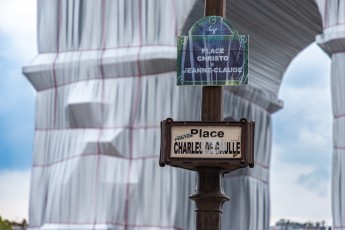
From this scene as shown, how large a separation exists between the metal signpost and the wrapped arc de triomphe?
17.1 metres

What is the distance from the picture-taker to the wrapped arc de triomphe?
87.9 feet

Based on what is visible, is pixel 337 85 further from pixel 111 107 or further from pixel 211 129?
pixel 211 129

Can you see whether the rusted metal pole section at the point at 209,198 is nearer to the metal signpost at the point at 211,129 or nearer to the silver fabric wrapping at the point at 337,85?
the metal signpost at the point at 211,129

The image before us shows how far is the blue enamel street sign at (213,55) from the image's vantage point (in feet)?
25.9

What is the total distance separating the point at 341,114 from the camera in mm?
24422

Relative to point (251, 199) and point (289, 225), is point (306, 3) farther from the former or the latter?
point (289, 225)

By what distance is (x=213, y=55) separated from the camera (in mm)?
7965

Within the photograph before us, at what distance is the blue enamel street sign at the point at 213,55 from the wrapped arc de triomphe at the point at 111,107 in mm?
17101

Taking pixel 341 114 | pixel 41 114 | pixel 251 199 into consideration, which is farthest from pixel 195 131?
pixel 251 199

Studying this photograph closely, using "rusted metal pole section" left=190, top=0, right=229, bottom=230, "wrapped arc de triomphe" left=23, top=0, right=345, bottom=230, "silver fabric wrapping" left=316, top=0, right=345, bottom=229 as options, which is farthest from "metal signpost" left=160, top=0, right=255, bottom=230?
"wrapped arc de triomphe" left=23, top=0, right=345, bottom=230

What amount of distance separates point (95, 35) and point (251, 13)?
17.8ft

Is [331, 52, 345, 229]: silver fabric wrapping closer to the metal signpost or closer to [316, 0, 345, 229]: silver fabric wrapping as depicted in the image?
[316, 0, 345, 229]: silver fabric wrapping

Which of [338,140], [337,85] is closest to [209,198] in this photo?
[338,140]

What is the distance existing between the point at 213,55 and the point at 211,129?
67 cm
